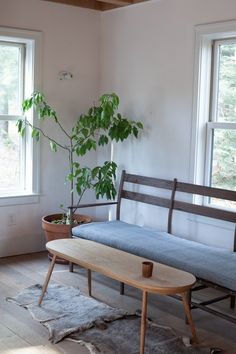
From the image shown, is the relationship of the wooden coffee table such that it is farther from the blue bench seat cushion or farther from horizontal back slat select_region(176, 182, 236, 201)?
horizontal back slat select_region(176, 182, 236, 201)

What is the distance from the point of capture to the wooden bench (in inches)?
134

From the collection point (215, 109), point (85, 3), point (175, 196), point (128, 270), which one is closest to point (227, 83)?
point (215, 109)

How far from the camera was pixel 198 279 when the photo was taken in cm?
345

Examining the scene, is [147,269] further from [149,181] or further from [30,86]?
[30,86]

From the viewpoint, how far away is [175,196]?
4621 mm

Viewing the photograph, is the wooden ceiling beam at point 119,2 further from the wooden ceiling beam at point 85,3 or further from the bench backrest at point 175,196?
the bench backrest at point 175,196

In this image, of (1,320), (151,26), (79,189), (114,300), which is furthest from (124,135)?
(1,320)

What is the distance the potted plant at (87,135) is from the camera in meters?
4.82

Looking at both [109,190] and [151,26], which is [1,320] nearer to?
[109,190]

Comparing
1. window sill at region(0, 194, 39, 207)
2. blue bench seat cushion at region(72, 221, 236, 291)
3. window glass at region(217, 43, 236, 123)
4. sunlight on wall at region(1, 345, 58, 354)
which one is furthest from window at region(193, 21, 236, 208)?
sunlight on wall at region(1, 345, 58, 354)

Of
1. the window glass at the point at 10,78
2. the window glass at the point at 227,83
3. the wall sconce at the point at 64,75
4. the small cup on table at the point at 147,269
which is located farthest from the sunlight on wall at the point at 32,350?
the wall sconce at the point at 64,75

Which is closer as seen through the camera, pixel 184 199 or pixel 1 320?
pixel 1 320

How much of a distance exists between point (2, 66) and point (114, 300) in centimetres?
233

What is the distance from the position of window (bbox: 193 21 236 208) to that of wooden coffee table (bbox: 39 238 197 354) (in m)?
1.20
